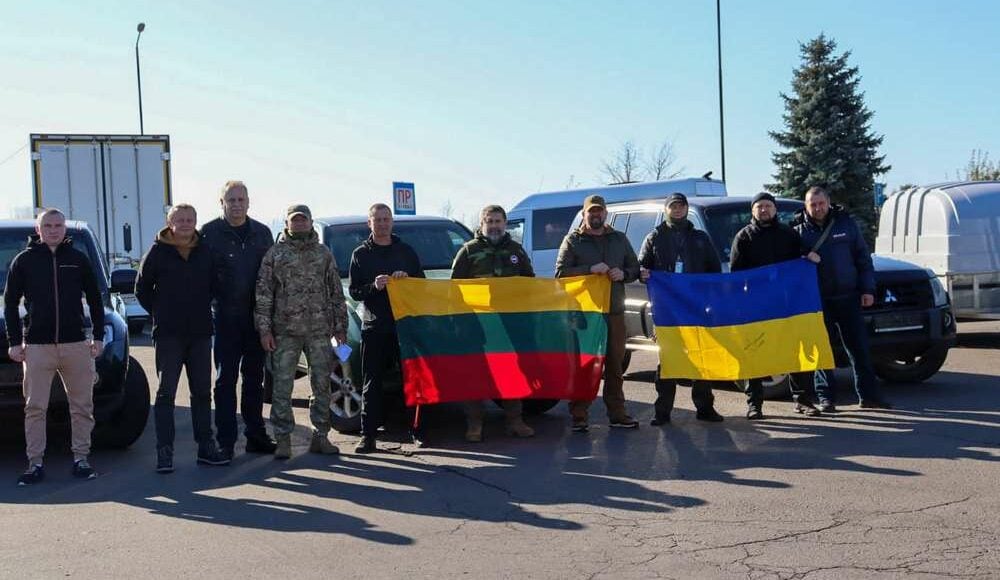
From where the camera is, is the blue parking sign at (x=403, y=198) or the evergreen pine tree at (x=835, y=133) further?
the evergreen pine tree at (x=835, y=133)

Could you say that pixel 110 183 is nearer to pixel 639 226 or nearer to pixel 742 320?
pixel 639 226

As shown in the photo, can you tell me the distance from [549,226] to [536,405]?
11.4m

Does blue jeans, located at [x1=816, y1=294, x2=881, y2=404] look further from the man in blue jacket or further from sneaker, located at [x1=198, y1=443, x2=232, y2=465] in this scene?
sneaker, located at [x1=198, y1=443, x2=232, y2=465]

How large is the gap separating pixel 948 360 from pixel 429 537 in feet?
29.3

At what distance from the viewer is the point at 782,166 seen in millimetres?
45906

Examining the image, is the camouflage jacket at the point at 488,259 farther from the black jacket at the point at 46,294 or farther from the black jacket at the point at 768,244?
the black jacket at the point at 46,294

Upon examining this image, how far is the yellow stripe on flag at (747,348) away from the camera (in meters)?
9.63

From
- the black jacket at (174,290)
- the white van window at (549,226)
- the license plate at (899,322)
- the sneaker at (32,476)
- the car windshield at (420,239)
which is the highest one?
the white van window at (549,226)

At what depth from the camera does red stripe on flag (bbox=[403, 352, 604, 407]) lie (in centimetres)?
914

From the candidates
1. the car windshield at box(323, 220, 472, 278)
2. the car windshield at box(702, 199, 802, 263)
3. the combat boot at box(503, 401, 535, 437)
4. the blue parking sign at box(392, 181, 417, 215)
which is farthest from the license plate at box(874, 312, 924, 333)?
the blue parking sign at box(392, 181, 417, 215)

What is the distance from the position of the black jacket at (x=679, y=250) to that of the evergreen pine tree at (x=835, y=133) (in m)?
36.0

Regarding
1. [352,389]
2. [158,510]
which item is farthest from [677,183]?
[158,510]

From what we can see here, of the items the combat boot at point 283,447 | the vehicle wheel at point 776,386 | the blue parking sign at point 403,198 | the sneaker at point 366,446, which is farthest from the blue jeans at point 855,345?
the blue parking sign at point 403,198

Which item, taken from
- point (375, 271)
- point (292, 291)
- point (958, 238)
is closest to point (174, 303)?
point (292, 291)
